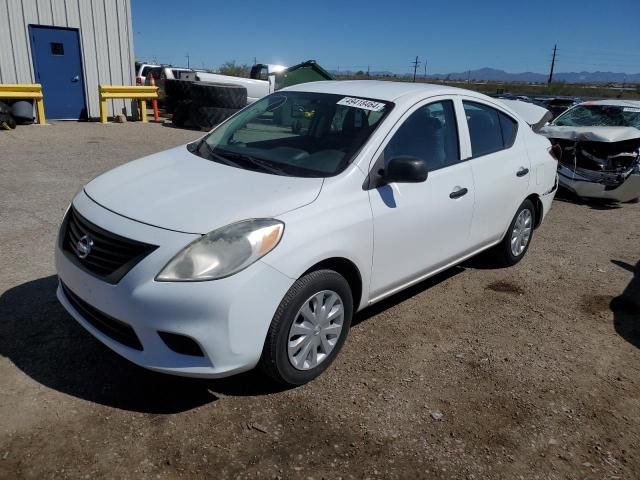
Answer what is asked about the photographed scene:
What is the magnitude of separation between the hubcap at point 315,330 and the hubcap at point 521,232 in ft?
8.46

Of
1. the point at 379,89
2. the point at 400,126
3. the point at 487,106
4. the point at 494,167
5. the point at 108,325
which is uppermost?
the point at 379,89

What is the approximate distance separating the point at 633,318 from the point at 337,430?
296 centimetres

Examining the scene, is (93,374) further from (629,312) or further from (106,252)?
(629,312)

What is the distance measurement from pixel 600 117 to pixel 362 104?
7.32 meters

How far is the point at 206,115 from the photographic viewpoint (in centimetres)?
1395

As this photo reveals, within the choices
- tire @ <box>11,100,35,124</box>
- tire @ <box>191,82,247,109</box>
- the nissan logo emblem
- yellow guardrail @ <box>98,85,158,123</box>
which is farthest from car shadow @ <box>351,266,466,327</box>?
yellow guardrail @ <box>98,85,158,123</box>

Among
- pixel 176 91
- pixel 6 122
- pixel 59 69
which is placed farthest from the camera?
pixel 176 91

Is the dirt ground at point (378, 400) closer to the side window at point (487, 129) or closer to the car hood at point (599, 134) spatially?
the side window at point (487, 129)

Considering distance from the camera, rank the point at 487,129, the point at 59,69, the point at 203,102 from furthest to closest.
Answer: the point at 203,102 < the point at 59,69 < the point at 487,129

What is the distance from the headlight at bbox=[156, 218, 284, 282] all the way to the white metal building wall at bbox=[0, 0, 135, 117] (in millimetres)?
12711

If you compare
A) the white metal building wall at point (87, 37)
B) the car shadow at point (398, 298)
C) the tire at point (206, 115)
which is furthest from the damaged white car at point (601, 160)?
the white metal building wall at point (87, 37)

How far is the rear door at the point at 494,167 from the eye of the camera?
4160mm

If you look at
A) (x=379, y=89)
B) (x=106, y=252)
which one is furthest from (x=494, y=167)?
(x=106, y=252)

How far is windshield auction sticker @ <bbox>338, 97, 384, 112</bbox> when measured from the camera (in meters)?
3.58
